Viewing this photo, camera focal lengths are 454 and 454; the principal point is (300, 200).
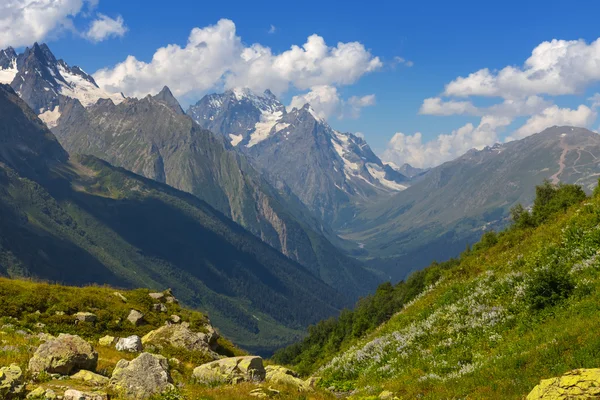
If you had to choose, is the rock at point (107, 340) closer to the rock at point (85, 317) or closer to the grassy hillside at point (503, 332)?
the rock at point (85, 317)

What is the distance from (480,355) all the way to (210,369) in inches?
576

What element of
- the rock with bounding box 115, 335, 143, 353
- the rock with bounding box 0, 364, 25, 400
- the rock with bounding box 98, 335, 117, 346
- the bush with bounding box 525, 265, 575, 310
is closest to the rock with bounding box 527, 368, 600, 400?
the bush with bounding box 525, 265, 575, 310

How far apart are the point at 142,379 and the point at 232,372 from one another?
5.75m

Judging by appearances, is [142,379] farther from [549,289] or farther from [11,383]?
[549,289]

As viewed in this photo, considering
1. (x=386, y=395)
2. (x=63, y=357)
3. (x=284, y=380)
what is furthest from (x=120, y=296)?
(x=386, y=395)

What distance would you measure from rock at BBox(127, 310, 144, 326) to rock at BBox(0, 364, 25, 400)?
17.3 metres

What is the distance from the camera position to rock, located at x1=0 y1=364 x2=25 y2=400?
16297 millimetres

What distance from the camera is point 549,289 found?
27.1 metres

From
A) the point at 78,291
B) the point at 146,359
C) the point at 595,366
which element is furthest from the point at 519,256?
the point at 78,291

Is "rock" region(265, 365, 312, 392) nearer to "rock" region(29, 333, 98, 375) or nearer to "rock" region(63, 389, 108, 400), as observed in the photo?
"rock" region(29, 333, 98, 375)

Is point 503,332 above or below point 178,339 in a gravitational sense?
below

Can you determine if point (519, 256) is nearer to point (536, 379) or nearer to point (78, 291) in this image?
point (536, 379)

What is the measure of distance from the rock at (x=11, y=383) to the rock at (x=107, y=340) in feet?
38.7

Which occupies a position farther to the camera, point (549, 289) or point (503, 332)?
point (549, 289)
